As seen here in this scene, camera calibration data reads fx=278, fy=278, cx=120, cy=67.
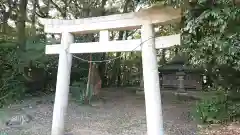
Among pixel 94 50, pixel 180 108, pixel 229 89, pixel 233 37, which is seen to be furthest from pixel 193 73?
pixel 233 37

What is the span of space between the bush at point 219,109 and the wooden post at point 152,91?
6.57ft

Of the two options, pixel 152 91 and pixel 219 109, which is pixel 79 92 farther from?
pixel 152 91

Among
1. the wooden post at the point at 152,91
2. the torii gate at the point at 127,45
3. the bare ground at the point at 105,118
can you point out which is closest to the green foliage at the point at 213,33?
the torii gate at the point at 127,45

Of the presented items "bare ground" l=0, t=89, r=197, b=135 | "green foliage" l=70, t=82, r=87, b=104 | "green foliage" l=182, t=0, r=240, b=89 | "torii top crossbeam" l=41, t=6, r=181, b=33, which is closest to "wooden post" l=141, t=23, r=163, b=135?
"torii top crossbeam" l=41, t=6, r=181, b=33

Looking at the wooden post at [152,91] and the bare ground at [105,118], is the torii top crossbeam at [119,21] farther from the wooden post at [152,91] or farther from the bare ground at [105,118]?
the bare ground at [105,118]

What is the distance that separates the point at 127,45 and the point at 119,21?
478 millimetres

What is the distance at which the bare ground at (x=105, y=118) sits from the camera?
644 centimetres

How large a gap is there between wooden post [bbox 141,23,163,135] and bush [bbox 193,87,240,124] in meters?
2.00

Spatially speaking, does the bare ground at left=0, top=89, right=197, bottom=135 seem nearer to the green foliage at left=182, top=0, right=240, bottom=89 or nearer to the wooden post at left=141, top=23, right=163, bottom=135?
the wooden post at left=141, top=23, right=163, bottom=135

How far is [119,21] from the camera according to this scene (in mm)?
5148

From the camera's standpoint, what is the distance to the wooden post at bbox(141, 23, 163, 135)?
15.2 ft

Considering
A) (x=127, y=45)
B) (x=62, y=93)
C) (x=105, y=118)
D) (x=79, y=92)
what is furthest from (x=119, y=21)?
(x=79, y=92)

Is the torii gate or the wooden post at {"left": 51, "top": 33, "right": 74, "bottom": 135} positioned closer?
the torii gate

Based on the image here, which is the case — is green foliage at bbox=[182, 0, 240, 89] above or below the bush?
above
